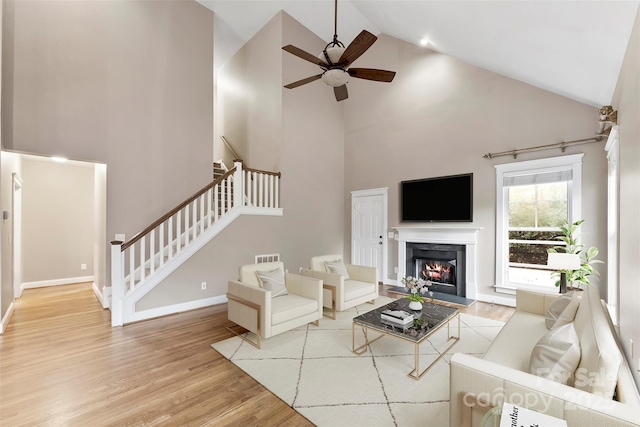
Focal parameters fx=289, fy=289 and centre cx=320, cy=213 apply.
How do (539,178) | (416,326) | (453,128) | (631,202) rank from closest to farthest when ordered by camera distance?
(631,202), (416,326), (539,178), (453,128)

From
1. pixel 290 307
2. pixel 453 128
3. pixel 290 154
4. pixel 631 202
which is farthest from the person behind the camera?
pixel 290 154

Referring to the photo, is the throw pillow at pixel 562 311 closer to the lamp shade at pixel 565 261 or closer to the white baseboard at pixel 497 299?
the lamp shade at pixel 565 261

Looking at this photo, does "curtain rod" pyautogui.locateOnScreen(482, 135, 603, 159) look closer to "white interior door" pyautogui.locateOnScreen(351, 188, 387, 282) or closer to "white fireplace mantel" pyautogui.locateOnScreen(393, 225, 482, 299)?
"white fireplace mantel" pyautogui.locateOnScreen(393, 225, 482, 299)

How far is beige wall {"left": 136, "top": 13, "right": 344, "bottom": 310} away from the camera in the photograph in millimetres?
5362

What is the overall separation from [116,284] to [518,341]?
14.9ft

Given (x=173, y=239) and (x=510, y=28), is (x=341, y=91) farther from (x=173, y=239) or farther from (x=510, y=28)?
(x=173, y=239)

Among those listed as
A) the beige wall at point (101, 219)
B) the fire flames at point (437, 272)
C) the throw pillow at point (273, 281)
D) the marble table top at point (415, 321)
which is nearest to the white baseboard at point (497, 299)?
the fire flames at point (437, 272)

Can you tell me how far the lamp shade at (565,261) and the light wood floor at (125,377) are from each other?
3.35 meters

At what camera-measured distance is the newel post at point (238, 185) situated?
16.9 feet

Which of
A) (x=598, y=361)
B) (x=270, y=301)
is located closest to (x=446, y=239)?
(x=270, y=301)

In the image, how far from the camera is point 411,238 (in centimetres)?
589

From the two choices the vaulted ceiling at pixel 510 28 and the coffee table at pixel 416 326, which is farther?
the coffee table at pixel 416 326

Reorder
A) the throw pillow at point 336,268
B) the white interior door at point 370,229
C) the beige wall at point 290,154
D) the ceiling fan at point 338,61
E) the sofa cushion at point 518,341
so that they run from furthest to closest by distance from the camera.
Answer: the white interior door at point 370,229 < the beige wall at point 290,154 < the throw pillow at point 336,268 < the ceiling fan at point 338,61 < the sofa cushion at point 518,341

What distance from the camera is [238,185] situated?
5.17 meters
